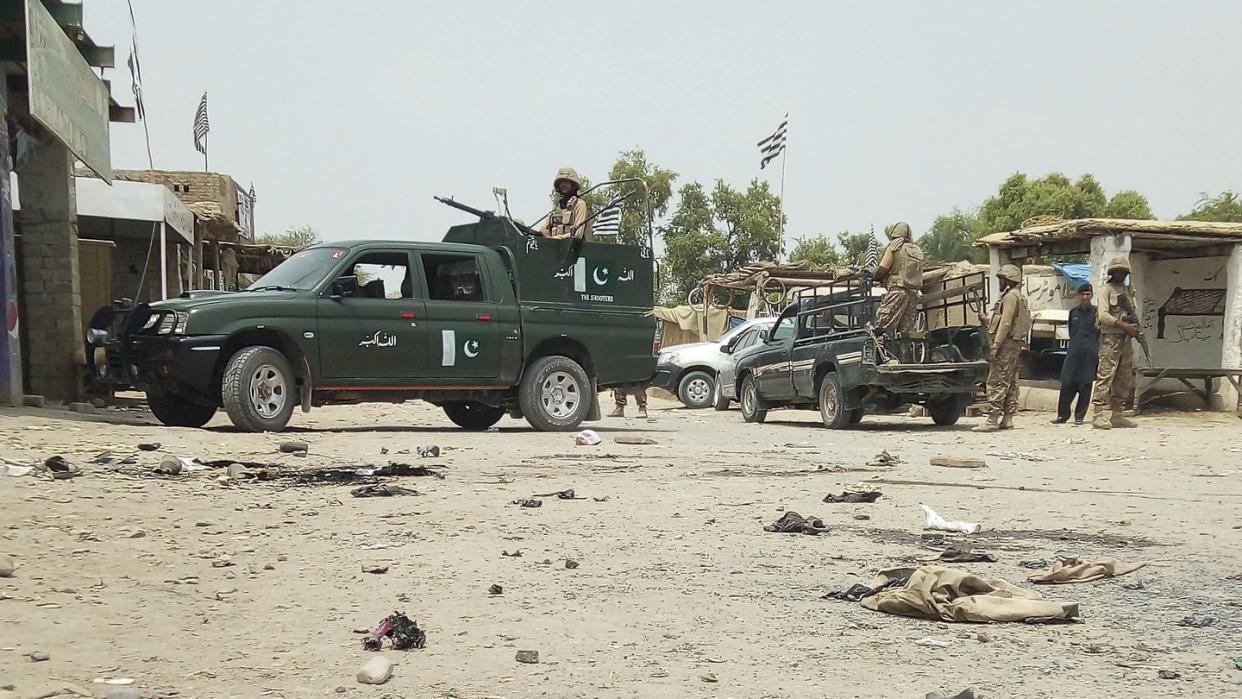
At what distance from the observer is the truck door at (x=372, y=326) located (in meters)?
11.6

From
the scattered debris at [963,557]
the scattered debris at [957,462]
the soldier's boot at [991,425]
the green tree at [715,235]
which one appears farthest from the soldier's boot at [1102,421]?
the green tree at [715,235]

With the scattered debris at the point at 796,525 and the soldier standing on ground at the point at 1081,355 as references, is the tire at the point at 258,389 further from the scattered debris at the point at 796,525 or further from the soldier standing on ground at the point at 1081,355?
the soldier standing on ground at the point at 1081,355

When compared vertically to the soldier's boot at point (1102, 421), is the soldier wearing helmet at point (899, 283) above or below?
above

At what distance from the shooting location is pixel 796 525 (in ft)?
21.3

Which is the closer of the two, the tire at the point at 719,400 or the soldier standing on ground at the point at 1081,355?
the soldier standing on ground at the point at 1081,355

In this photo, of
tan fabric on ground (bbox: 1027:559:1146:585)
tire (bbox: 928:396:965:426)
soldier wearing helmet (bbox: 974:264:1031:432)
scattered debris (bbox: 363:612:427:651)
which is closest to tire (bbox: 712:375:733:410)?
tire (bbox: 928:396:965:426)

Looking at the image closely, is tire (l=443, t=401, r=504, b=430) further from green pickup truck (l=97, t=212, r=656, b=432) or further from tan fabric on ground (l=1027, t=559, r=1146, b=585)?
tan fabric on ground (l=1027, t=559, r=1146, b=585)

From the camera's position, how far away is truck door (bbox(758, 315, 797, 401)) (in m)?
17.2

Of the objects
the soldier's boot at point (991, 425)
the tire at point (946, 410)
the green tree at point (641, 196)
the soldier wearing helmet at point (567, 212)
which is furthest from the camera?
the green tree at point (641, 196)

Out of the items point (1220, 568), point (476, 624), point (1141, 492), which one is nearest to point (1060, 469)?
point (1141, 492)

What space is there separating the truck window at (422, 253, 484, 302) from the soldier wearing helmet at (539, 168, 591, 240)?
3.77 ft

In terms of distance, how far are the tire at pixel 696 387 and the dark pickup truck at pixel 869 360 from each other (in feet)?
16.5

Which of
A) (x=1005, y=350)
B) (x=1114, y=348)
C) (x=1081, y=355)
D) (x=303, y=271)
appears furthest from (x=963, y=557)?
(x=1081, y=355)

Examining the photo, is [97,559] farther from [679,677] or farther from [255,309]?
[255,309]
